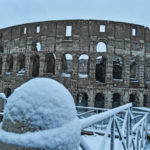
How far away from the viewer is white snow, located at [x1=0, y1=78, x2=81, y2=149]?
842 millimetres

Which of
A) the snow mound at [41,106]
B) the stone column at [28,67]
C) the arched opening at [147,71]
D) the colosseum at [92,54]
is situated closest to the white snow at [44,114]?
the snow mound at [41,106]

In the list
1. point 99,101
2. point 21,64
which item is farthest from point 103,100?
point 21,64

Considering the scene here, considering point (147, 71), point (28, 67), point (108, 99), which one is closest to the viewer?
point (108, 99)

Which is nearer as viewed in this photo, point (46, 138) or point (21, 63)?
point (46, 138)

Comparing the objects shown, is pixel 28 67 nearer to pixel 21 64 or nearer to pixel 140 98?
pixel 21 64

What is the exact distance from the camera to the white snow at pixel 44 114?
0.84 m

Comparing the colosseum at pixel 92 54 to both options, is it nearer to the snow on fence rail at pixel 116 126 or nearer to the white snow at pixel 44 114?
the snow on fence rail at pixel 116 126

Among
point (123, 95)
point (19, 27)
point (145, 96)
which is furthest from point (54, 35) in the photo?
point (145, 96)

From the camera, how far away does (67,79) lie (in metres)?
14.3

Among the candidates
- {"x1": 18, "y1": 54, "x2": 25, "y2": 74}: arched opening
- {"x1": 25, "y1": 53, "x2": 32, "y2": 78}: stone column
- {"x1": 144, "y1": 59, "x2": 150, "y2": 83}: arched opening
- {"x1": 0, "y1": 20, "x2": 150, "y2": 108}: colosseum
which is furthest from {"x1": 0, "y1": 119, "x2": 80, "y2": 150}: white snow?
{"x1": 18, "y1": 54, "x2": 25, "y2": 74}: arched opening

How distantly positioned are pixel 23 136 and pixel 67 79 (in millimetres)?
13432

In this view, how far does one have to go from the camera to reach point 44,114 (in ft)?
2.98

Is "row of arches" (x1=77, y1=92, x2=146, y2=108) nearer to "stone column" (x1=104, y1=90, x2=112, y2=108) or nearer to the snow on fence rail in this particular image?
"stone column" (x1=104, y1=90, x2=112, y2=108)

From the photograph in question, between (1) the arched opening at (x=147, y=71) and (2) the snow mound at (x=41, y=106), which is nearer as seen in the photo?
(2) the snow mound at (x=41, y=106)
